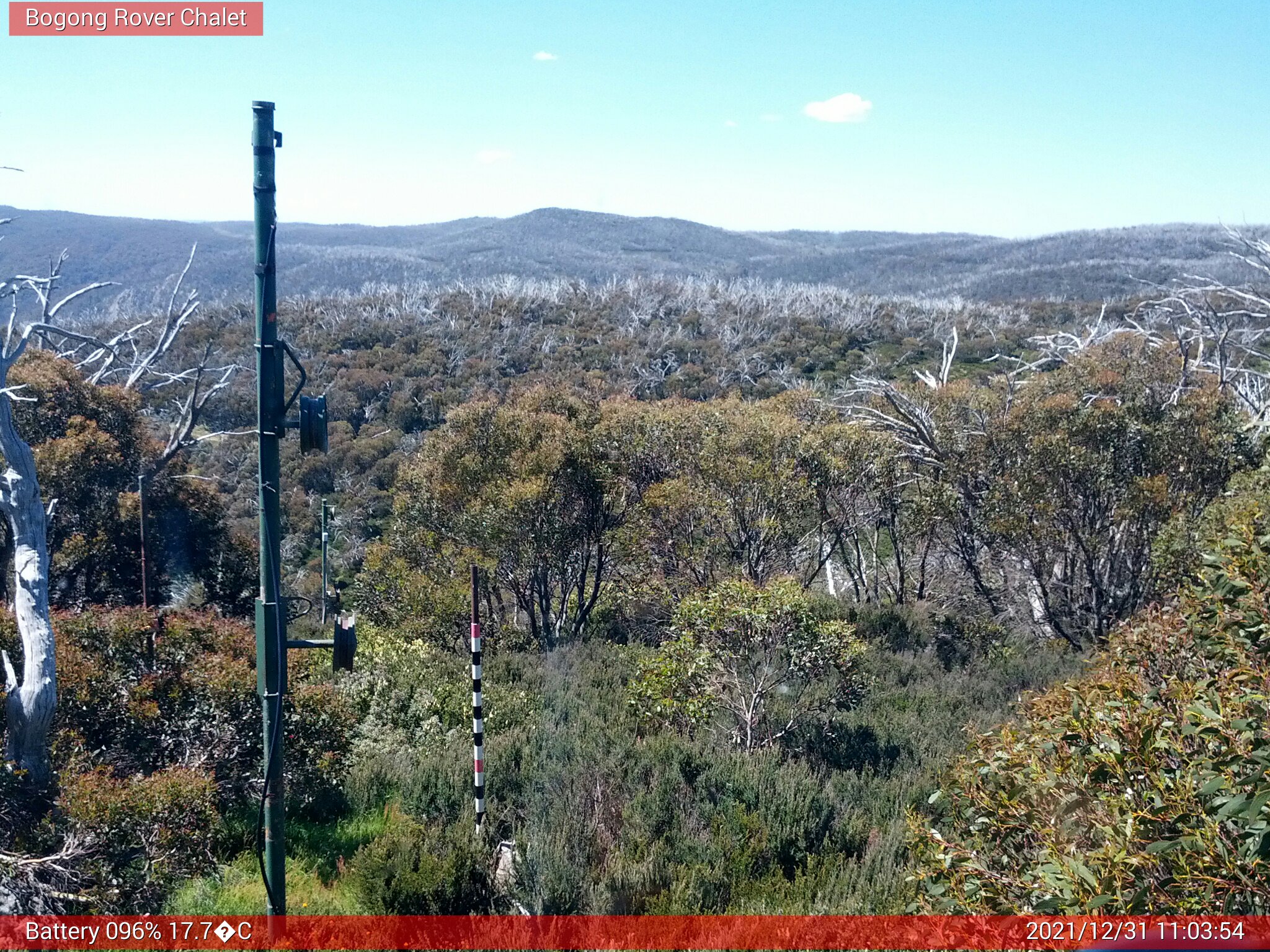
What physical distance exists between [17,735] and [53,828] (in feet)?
2.38

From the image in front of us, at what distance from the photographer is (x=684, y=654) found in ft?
25.8

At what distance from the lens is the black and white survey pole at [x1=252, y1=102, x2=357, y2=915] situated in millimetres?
4090

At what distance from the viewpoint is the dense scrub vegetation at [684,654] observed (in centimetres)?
451

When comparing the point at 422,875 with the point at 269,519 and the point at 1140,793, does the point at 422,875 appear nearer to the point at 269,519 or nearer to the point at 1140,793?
the point at 269,519

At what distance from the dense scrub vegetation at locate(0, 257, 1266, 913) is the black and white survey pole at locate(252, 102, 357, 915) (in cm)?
107

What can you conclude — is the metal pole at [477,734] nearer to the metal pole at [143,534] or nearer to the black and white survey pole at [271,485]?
the black and white survey pole at [271,485]

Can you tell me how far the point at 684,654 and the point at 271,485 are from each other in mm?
4393

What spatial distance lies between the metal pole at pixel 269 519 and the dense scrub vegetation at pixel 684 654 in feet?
3.46

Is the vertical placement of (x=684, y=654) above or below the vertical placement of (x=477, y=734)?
below

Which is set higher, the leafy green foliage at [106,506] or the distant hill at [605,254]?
the distant hill at [605,254]

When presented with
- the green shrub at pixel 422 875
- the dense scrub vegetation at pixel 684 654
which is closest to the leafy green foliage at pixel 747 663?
the dense scrub vegetation at pixel 684 654

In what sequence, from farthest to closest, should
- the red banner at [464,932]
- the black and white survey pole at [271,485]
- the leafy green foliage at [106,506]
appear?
1. the leafy green foliage at [106,506]
2. the red banner at [464,932]
3. the black and white survey pole at [271,485]

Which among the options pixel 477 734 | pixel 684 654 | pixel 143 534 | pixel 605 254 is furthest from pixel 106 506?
pixel 605 254

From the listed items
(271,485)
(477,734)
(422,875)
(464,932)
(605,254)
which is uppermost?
(605,254)
